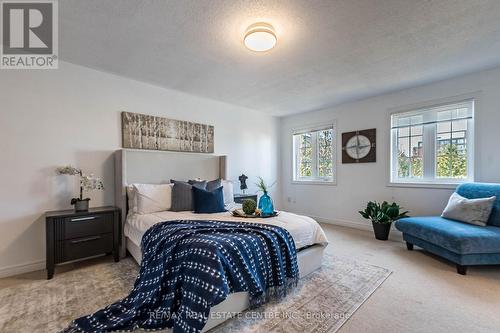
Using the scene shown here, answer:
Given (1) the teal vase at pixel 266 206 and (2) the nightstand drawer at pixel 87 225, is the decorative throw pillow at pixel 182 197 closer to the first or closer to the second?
(2) the nightstand drawer at pixel 87 225

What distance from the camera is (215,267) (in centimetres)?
157

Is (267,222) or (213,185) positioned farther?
(213,185)

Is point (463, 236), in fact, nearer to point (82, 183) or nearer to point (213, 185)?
point (213, 185)

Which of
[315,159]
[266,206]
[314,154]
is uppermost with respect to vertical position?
[314,154]

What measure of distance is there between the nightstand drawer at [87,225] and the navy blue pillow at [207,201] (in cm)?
106

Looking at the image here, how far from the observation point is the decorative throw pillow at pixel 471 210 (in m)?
2.79

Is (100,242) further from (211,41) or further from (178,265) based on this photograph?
(211,41)

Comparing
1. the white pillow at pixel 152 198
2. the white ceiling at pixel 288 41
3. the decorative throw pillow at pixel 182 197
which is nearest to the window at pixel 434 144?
the white ceiling at pixel 288 41

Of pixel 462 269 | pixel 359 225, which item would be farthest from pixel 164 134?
pixel 462 269

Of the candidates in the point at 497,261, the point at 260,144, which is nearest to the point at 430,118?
the point at 497,261

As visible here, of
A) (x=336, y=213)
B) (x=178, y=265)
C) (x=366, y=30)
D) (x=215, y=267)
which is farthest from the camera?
(x=336, y=213)

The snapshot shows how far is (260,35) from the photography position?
2123mm

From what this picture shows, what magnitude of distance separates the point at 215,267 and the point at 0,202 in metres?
2.70

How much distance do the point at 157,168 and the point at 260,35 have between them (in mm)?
2488
